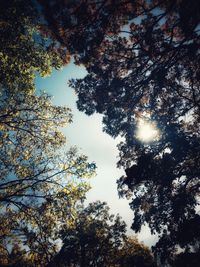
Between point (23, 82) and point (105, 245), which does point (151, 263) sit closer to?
point (105, 245)

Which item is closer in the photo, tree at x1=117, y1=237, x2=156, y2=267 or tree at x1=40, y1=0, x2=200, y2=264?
tree at x1=40, y1=0, x2=200, y2=264

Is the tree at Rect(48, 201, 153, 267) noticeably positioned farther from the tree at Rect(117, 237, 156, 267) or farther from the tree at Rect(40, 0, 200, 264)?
the tree at Rect(40, 0, 200, 264)

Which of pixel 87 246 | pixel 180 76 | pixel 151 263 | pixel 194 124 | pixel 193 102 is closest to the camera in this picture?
pixel 180 76

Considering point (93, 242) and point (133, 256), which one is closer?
point (93, 242)

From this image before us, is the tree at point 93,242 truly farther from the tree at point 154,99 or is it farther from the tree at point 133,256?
the tree at point 154,99

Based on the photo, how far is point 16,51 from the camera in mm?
10094

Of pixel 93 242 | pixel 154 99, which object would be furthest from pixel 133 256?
pixel 154 99

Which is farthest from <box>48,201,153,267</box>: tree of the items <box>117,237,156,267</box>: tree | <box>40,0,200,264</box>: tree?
<box>40,0,200,264</box>: tree

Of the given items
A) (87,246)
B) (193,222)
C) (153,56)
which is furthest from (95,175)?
(87,246)

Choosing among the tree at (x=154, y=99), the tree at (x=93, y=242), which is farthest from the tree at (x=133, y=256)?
the tree at (x=154, y=99)

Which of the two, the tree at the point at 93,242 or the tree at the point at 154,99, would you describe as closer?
the tree at the point at 154,99

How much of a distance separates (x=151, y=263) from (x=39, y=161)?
3469cm

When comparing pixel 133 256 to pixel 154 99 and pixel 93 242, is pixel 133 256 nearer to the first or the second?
pixel 93 242

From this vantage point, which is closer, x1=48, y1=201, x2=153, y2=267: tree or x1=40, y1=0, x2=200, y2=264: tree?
x1=40, y1=0, x2=200, y2=264: tree
